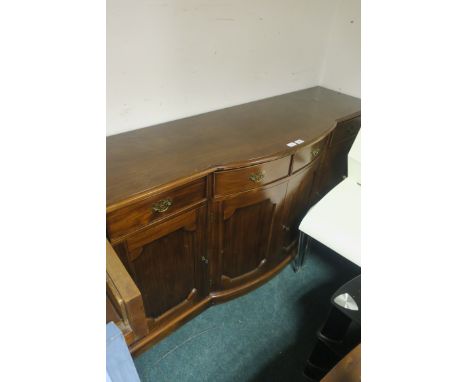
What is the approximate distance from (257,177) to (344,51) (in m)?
1.13

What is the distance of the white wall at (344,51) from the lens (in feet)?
5.15

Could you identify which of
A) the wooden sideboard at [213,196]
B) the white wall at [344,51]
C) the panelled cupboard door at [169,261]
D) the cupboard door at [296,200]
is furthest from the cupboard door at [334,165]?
the panelled cupboard door at [169,261]

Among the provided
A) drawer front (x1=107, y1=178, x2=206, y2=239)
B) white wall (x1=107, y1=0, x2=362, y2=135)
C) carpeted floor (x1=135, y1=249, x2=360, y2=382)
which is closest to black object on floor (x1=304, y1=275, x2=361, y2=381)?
carpeted floor (x1=135, y1=249, x2=360, y2=382)

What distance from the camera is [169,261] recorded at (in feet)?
3.36

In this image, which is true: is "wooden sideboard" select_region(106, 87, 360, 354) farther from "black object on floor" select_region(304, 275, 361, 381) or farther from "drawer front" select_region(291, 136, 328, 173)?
"black object on floor" select_region(304, 275, 361, 381)

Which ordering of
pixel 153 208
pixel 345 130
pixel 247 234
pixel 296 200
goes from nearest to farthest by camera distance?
pixel 153 208 < pixel 247 234 < pixel 296 200 < pixel 345 130

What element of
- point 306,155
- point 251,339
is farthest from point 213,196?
point 251,339

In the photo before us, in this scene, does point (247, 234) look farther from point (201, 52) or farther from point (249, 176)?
point (201, 52)

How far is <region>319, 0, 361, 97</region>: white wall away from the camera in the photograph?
157 centimetres
